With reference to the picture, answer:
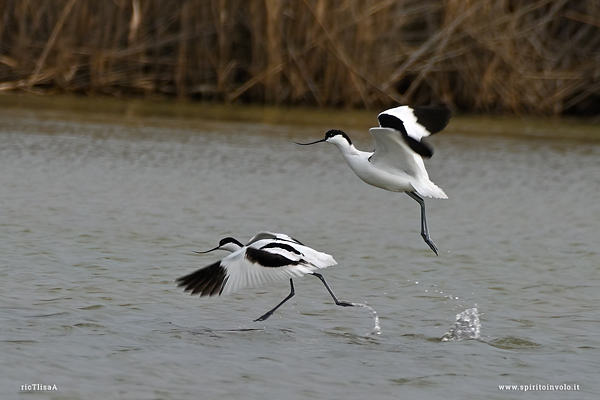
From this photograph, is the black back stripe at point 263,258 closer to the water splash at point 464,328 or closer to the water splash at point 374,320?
the water splash at point 374,320

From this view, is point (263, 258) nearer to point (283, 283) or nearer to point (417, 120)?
point (283, 283)

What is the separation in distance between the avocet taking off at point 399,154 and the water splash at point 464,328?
0.71 meters

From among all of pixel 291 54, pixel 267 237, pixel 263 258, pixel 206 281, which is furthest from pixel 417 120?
pixel 291 54

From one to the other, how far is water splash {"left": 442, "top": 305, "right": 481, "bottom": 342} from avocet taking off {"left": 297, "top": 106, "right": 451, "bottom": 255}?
0.71 metres

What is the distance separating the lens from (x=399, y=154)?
5.92m

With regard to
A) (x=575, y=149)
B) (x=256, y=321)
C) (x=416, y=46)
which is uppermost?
(x=416, y=46)

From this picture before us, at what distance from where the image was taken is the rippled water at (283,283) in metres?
4.35

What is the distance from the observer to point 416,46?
15227 millimetres

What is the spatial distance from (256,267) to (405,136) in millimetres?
1096

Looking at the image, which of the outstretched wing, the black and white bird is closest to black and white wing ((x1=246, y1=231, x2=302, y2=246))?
the black and white bird

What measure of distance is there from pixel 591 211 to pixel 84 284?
5140 millimetres

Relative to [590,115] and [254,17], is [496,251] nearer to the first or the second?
[254,17]

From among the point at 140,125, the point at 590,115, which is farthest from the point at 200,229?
the point at 590,115

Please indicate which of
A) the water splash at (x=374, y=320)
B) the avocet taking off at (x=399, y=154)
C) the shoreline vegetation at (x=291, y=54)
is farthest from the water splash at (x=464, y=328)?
the shoreline vegetation at (x=291, y=54)
